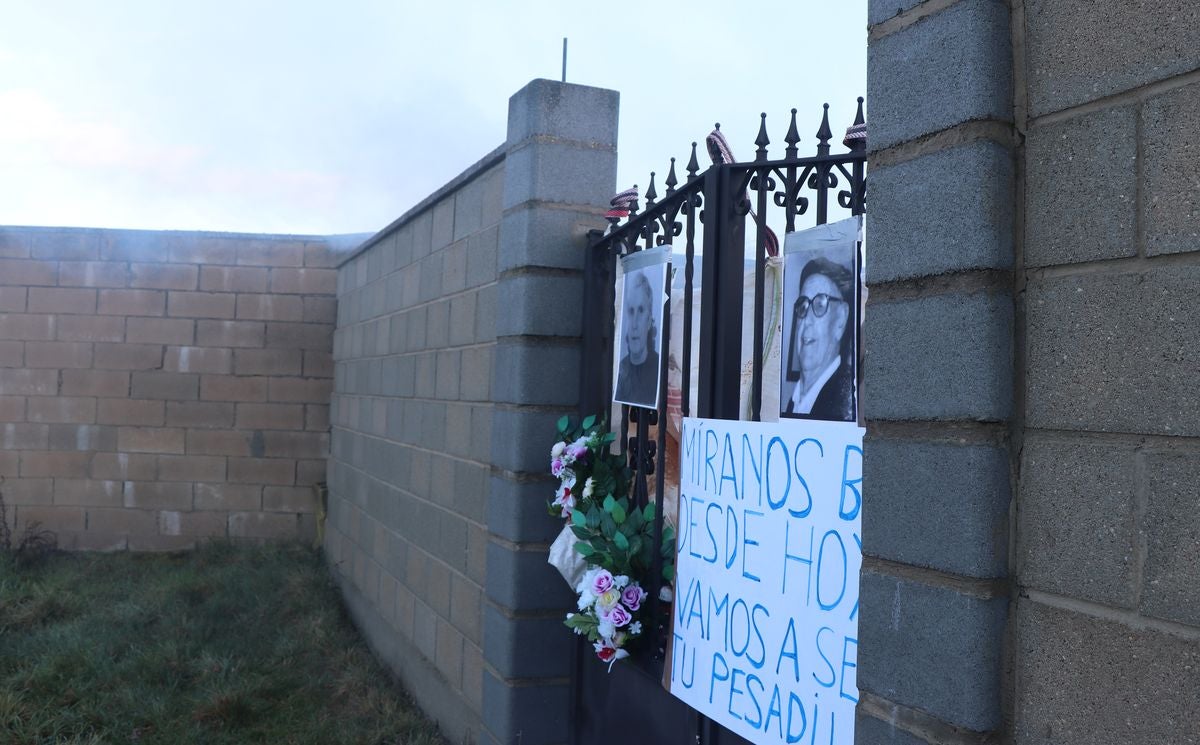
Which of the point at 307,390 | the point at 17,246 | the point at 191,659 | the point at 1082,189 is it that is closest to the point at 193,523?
the point at 307,390

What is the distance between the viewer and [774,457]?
109 inches

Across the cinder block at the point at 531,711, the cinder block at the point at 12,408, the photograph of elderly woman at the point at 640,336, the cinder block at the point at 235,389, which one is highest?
the photograph of elderly woman at the point at 640,336

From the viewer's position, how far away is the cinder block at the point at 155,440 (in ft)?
29.2

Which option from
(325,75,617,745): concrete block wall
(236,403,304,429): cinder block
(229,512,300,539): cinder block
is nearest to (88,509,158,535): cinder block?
(229,512,300,539): cinder block

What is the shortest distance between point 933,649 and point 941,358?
20.7 inches

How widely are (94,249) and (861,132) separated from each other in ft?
26.1

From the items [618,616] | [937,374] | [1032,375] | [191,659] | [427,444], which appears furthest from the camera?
[191,659]

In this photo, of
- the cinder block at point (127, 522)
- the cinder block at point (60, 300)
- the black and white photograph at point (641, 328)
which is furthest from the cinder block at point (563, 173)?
the cinder block at point (60, 300)

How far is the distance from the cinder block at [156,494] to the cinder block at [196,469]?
0.23 feet

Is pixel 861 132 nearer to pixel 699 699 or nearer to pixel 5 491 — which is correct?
pixel 699 699

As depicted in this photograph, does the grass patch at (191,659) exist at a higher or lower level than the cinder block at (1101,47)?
lower

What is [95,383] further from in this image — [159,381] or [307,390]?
[307,390]

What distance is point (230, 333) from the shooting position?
890cm

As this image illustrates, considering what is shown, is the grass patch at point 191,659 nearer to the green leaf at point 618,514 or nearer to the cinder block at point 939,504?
the green leaf at point 618,514
